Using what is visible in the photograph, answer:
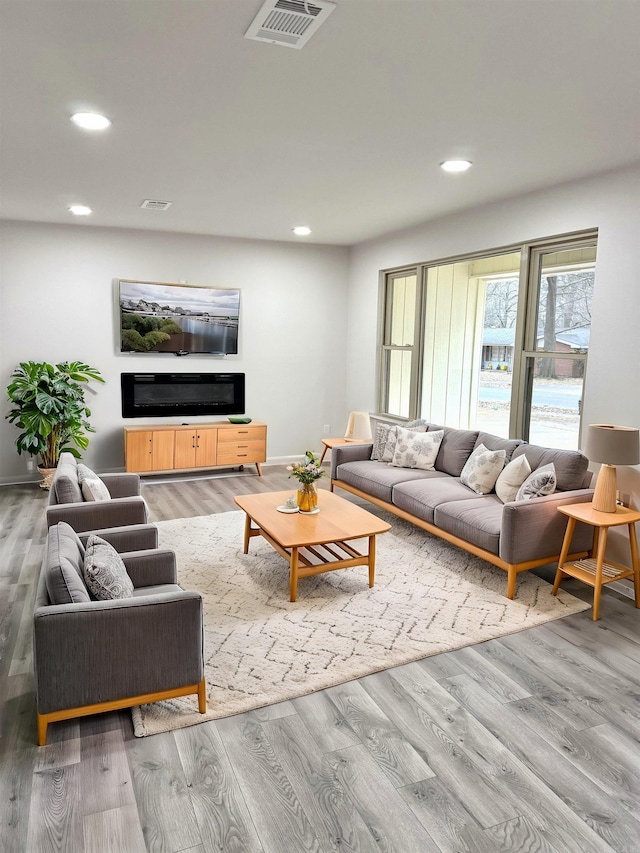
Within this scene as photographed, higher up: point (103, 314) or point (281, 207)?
point (281, 207)

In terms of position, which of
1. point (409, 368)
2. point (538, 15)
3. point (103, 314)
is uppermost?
point (538, 15)

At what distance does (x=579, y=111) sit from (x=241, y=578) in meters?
3.24

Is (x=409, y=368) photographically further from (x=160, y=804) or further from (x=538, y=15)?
(x=160, y=804)

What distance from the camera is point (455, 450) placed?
518cm

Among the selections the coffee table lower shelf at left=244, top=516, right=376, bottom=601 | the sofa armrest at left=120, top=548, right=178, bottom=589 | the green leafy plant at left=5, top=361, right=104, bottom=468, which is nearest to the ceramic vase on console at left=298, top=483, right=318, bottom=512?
the coffee table lower shelf at left=244, top=516, right=376, bottom=601

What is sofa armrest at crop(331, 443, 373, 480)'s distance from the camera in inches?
226

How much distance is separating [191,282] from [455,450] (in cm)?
357

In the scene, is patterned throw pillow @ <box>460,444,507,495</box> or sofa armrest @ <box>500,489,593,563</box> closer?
sofa armrest @ <box>500,489,593,563</box>

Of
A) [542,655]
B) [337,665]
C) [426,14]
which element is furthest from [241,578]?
[426,14]

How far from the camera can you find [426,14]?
2.11 meters

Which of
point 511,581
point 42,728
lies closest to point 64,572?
point 42,728

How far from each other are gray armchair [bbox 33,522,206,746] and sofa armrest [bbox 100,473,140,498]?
5.78 ft

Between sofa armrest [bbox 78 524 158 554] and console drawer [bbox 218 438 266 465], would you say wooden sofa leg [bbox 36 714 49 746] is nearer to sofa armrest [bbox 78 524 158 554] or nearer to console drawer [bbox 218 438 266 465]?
sofa armrest [bbox 78 524 158 554]

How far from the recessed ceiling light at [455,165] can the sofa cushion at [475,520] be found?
225 cm
